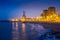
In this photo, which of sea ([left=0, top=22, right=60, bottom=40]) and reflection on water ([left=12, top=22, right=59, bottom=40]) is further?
reflection on water ([left=12, top=22, right=59, bottom=40])

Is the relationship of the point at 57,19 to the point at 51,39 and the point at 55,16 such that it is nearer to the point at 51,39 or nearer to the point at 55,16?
the point at 55,16

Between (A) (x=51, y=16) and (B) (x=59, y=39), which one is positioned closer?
(B) (x=59, y=39)

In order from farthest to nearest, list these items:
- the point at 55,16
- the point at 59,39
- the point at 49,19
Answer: the point at 49,19 → the point at 55,16 → the point at 59,39

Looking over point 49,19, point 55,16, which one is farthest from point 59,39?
point 49,19

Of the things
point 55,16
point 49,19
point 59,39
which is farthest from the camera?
point 49,19

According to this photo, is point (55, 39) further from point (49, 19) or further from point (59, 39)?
point (49, 19)

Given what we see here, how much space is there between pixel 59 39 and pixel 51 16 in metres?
73.0

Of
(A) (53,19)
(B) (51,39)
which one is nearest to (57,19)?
(A) (53,19)

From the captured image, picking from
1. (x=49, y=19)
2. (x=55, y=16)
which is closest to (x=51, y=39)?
(x=55, y=16)

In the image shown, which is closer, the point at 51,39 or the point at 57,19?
the point at 51,39

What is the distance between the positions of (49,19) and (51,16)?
473cm

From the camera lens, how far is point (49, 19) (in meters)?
94.9

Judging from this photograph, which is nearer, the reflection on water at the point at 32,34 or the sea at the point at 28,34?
the sea at the point at 28,34

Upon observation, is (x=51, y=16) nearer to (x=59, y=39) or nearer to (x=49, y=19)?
(x=49, y=19)
